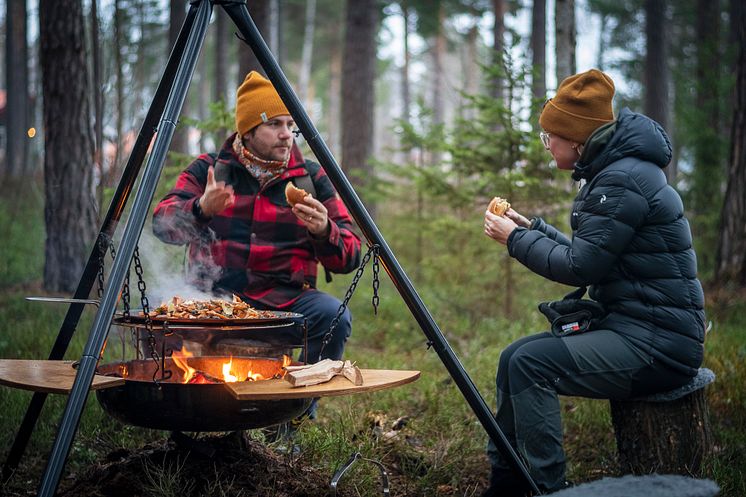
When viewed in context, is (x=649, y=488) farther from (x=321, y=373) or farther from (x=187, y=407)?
(x=187, y=407)

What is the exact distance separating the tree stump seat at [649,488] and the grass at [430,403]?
3.90ft

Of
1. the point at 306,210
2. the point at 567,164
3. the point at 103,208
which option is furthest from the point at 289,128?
the point at 103,208

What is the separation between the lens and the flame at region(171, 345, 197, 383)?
321cm

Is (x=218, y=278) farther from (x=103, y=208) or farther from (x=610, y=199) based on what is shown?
(x=103, y=208)

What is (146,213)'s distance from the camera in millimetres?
2748

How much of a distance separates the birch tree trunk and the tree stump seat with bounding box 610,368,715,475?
59.1 feet

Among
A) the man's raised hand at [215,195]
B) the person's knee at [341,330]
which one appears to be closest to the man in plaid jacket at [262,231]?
the person's knee at [341,330]

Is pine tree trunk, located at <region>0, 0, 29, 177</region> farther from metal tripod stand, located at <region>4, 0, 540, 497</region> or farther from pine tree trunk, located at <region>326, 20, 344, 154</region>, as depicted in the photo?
metal tripod stand, located at <region>4, 0, 540, 497</region>

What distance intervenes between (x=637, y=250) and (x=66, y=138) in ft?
20.2

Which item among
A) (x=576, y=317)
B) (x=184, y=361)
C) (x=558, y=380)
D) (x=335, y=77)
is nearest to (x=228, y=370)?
(x=184, y=361)

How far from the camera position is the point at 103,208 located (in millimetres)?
8141

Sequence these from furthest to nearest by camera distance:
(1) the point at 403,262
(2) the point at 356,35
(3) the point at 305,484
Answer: (2) the point at 356,35
(1) the point at 403,262
(3) the point at 305,484

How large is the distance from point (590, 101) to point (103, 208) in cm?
631

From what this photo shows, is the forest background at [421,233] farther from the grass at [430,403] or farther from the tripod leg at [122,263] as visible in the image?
the tripod leg at [122,263]
